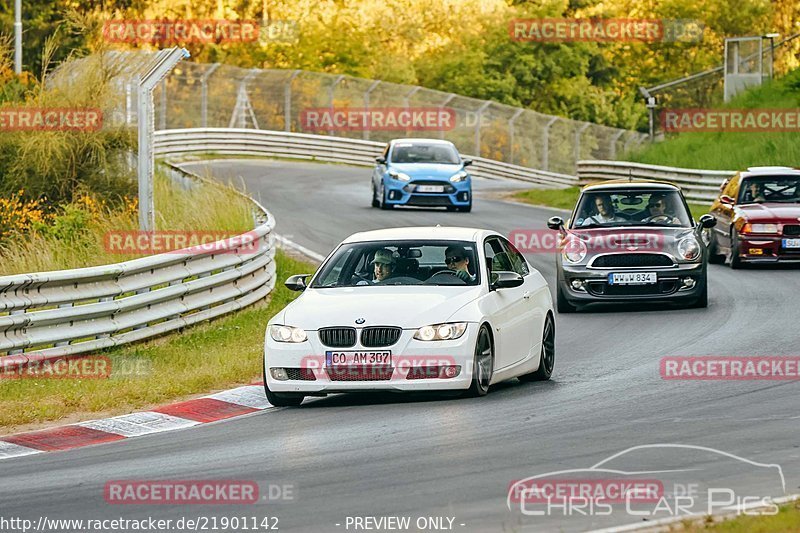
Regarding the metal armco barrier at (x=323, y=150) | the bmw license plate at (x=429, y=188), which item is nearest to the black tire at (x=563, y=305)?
the bmw license plate at (x=429, y=188)

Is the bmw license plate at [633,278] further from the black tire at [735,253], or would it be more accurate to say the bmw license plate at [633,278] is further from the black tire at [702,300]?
the black tire at [735,253]

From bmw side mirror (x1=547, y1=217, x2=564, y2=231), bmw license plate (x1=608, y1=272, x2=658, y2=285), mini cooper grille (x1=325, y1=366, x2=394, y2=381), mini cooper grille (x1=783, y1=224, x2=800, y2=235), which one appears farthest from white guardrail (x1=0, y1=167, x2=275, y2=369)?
mini cooper grille (x1=783, y1=224, x2=800, y2=235)

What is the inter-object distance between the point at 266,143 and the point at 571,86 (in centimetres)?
1983

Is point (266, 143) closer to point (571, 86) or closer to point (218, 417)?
point (571, 86)

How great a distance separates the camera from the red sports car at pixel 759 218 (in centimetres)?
2325

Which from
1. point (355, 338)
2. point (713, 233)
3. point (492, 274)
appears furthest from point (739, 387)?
point (713, 233)

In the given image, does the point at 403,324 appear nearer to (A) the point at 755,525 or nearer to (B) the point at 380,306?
(B) the point at 380,306

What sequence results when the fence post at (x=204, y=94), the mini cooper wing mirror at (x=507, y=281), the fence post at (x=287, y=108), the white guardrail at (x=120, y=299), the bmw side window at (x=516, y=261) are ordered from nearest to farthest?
the mini cooper wing mirror at (x=507, y=281)
the bmw side window at (x=516, y=261)
the white guardrail at (x=120, y=299)
the fence post at (x=204, y=94)
the fence post at (x=287, y=108)

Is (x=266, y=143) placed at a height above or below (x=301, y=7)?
below

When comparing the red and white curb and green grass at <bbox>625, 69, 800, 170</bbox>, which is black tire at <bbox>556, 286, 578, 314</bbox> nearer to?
the red and white curb

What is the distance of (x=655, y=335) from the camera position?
16.5 metres

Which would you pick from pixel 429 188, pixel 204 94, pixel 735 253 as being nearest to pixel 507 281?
pixel 735 253

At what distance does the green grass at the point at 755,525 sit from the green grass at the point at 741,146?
100 ft

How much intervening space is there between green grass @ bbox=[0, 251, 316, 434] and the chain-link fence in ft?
117
